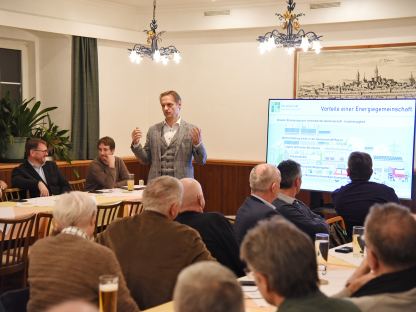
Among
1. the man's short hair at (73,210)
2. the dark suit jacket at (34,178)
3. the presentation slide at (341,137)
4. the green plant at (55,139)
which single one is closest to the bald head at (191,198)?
the man's short hair at (73,210)

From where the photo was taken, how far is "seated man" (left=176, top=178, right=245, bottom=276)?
11.6 feet

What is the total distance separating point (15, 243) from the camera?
4.88 m

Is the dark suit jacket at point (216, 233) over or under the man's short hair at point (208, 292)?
under

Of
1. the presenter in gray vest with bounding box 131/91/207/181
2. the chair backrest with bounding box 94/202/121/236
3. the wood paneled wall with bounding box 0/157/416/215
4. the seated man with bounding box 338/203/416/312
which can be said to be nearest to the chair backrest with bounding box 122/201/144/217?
the chair backrest with bounding box 94/202/121/236

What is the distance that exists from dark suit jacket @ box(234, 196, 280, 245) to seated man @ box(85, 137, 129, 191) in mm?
3394

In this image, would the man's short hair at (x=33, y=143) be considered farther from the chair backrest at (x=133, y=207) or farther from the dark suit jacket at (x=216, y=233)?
the dark suit jacket at (x=216, y=233)

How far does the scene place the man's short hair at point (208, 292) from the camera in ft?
5.15

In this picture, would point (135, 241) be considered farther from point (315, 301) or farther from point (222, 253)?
point (315, 301)

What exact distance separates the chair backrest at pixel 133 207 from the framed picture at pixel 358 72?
3.14 metres

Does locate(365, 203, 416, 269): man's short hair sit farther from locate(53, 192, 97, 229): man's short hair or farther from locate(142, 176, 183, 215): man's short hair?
locate(53, 192, 97, 229): man's short hair

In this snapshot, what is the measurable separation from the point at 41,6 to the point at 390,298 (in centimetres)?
670

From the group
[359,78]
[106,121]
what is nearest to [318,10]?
[359,78]

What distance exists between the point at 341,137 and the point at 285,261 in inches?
206

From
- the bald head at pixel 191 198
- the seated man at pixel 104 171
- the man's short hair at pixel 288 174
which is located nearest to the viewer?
the bald head at pixel 191 198
